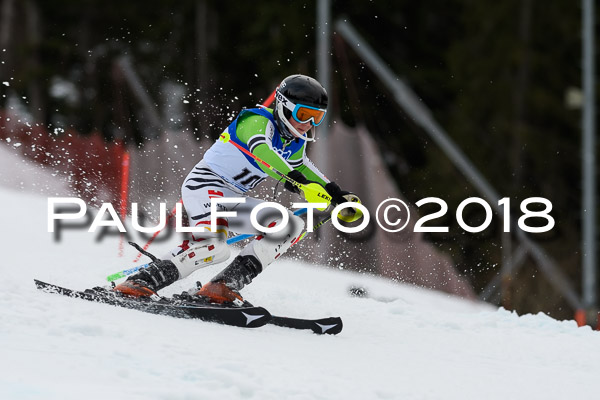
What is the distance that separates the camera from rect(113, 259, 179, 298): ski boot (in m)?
5.73

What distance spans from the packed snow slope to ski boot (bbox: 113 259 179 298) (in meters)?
0.37

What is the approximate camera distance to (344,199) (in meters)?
5.60

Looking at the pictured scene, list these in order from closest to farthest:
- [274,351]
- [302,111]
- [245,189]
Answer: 1. [274,351]
2. [302,111]
3. [245,189]

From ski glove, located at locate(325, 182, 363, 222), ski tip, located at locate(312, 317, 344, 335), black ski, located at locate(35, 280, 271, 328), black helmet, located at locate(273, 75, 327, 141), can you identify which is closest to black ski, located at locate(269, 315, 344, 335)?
ski tip, located at locate(312, 317, 344, 335)

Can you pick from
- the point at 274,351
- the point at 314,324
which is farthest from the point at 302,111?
the point at 274,351

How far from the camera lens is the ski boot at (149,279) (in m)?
5.73

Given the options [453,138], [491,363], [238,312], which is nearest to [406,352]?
[491,363]

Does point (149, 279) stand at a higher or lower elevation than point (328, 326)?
higher

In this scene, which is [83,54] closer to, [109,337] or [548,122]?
[548,122]

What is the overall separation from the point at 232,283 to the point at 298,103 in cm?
126

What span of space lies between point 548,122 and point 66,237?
17335 mm

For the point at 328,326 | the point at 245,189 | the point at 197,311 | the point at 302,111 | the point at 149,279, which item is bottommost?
the point at 328,326

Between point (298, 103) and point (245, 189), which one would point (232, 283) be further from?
point (298, 103)

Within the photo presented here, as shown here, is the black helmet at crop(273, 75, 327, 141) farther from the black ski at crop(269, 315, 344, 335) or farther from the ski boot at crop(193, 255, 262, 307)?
the black ski at crop(269, 315, 344, 335)
